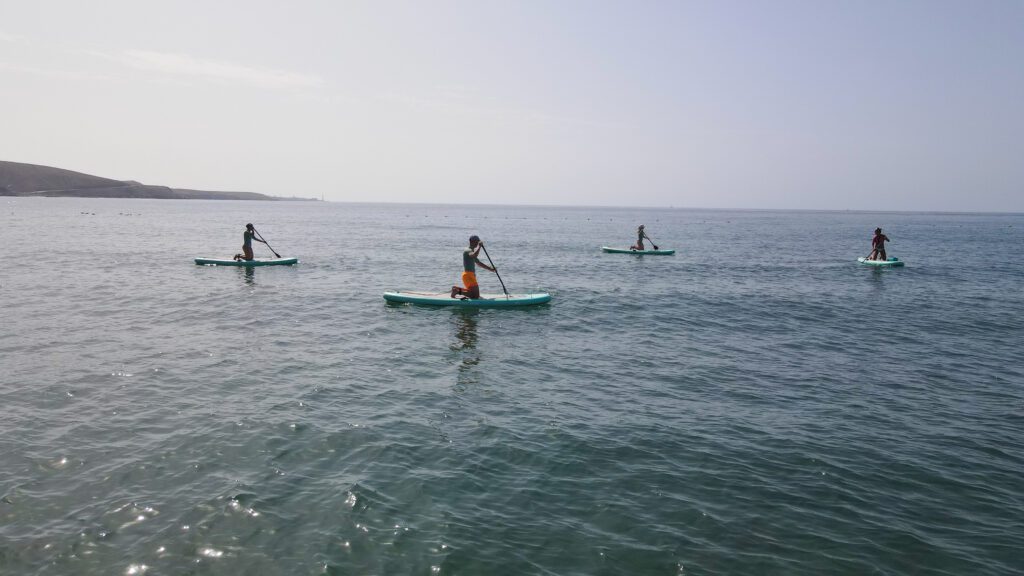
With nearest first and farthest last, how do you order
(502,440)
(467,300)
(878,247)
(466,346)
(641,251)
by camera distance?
1. (502,440)
2. (466,346)
3. (467,300)
4. (878,247)
5. (641,251)

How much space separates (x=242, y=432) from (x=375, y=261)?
35320 mm

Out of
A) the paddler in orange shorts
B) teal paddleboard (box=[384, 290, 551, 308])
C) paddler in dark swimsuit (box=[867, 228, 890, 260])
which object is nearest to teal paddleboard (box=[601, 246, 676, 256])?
paddler in dark swimsuit (box=[867, 228, 890, 260])

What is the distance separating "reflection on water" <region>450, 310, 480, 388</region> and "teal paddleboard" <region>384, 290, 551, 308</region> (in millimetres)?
440

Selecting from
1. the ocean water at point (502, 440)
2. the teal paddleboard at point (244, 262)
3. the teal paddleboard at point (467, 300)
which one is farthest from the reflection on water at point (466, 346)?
the teal paddleboard at point (244, 262)

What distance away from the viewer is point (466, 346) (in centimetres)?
1966

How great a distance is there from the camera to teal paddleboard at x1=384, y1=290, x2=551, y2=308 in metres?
25.3

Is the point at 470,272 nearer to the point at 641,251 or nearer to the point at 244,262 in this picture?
the point at 244,262

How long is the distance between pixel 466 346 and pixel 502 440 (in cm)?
808

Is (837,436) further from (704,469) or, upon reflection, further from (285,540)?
(285,540)

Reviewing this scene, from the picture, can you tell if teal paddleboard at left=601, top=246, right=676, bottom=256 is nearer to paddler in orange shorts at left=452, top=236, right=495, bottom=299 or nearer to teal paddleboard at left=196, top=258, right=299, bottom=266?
teal paddleboard at left=196, top=258, right=299, bottom=266

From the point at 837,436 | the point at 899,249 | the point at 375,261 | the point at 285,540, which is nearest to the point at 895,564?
the point at 837,436

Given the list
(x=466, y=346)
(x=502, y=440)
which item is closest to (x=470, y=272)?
(x=466, y=346)

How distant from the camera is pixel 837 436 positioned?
40.4 feet

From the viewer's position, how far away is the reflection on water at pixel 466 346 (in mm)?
16109
